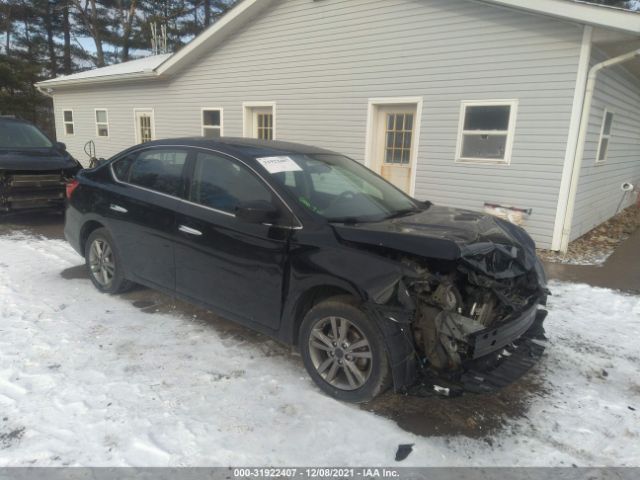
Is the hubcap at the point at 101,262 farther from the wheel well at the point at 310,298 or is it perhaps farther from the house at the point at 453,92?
the house at the point at 453,92

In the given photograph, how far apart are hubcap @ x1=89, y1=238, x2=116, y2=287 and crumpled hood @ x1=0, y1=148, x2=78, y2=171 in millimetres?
3892

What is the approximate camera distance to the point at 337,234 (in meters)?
2.78

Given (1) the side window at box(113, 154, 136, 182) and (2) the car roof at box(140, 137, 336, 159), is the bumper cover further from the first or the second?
(1) the side window at box(113, 154, 136, 182)

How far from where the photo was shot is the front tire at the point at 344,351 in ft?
8.52

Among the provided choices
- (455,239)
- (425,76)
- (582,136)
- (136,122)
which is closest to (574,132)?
(582,136)

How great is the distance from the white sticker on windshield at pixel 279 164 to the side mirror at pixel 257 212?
37 centimetres

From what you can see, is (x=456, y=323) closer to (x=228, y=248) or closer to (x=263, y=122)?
(x=228, y=248)

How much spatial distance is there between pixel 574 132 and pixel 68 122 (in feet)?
57.0

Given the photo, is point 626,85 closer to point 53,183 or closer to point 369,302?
point 369,302

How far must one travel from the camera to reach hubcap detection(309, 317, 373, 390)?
2.69 meters

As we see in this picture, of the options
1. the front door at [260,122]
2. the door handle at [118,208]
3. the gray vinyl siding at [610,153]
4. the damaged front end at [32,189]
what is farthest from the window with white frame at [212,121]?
the gray vinyl siding at [610,153]

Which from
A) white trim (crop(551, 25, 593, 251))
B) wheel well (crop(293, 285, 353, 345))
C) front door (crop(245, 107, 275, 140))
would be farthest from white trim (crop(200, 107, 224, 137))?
wheel well (crop(293, 285, 353, 345))

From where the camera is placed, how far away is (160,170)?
3.88m

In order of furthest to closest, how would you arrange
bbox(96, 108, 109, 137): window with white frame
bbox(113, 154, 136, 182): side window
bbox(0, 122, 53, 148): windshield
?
bbox(96, 108, 109, 137): window with white frame
bbox(0, 122, 53, 148): windshield
bbox(113, 154, 136, 182): side window
